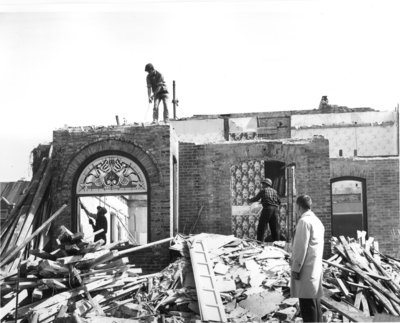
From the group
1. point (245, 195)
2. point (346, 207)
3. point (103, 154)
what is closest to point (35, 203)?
point (103, 154)

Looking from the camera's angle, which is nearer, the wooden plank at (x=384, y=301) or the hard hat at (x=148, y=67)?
the wooden plank at (x=384, y=301)

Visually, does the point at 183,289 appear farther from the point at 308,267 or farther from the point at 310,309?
the point at 308,267

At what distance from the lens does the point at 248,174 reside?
64.4 feet

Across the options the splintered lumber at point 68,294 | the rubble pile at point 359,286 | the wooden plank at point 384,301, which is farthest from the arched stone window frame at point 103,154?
the wooden plank at point 384,301

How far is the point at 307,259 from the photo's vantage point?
7230mm

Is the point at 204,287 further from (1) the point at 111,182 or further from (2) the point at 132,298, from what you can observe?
(1) the point at 111,182

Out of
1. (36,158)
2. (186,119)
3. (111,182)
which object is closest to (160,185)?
(111,182)

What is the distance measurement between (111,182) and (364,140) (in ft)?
51.5

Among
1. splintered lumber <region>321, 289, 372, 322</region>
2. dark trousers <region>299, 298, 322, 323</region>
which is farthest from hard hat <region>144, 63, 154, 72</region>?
dark trousers <region>299, 298, 322, 323</region>

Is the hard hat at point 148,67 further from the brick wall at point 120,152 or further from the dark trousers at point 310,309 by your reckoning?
the dark trousers at point 310,309

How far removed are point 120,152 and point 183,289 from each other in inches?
174

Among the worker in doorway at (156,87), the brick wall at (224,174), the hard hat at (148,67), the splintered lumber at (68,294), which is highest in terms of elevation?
the hard hat at (148,67)

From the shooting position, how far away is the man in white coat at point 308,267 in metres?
7.16

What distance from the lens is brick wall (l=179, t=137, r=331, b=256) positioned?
1470 cm
